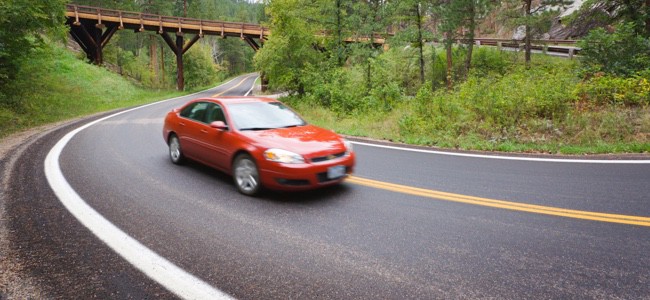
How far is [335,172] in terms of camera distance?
4.94m

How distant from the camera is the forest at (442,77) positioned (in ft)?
28.8

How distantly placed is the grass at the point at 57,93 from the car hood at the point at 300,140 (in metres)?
10.0

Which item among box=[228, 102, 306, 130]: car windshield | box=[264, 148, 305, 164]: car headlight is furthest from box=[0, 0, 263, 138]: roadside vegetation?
box=[264, 148, 305, 164]: car headlight

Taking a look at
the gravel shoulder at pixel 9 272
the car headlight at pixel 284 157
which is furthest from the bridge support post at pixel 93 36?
the car headlight at pixel 284 157

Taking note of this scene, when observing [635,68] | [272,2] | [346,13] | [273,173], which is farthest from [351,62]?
[273,173]

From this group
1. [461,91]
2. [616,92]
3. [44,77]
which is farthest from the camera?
[44,77]

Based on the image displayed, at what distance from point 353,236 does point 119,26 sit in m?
37.0

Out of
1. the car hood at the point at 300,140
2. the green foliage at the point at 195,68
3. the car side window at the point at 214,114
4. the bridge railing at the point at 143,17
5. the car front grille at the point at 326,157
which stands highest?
the bridge railing at the point at 143,17

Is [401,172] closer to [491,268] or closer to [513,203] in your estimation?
[513,203]

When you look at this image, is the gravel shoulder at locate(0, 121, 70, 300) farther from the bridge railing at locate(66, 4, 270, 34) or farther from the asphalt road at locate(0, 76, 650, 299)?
the bridge railing at locate(66, 4, 270, 34)

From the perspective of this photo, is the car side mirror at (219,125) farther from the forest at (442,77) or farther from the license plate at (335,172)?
the forest at (442,77)

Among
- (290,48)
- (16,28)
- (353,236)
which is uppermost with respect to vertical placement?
(290,48)

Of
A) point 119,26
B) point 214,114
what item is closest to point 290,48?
point 214,114

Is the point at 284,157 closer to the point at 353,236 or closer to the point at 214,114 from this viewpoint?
the point at 353,236
